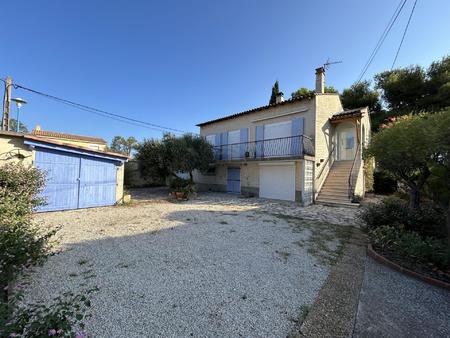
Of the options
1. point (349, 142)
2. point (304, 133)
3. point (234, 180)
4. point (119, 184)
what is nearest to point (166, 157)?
point (119, 184)

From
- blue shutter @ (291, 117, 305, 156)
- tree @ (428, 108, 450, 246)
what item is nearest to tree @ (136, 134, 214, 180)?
blue shutter @ (291, 117, 305, 156)

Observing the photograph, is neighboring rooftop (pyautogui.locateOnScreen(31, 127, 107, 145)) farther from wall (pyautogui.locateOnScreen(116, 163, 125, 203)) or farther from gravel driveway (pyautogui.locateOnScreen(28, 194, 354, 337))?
gravel driveway (pyautogui.locateOnScreen(28, 194, 354, 337))

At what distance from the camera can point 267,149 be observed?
12.6 meters

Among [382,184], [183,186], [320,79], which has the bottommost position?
[183,186]

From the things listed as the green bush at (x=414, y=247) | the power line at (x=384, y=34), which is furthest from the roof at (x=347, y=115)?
the green bush at (x=414, y=247)

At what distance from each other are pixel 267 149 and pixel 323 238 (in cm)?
782

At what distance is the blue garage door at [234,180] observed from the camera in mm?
14289

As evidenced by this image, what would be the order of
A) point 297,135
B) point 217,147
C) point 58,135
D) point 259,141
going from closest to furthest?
point 297,135 → point 259,141 → point 217,147 → point 58,135

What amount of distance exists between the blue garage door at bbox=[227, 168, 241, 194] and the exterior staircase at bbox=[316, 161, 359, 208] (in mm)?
5200

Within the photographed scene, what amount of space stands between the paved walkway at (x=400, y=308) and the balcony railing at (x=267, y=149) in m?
7.84

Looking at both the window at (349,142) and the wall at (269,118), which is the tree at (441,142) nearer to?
the wall at (269,118)

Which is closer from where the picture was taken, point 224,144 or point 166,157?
point 166,157

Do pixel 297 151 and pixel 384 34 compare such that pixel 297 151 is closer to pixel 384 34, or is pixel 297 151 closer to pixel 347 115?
pixel 347 115

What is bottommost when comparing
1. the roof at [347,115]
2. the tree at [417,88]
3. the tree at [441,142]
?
the tree at [441,142]
